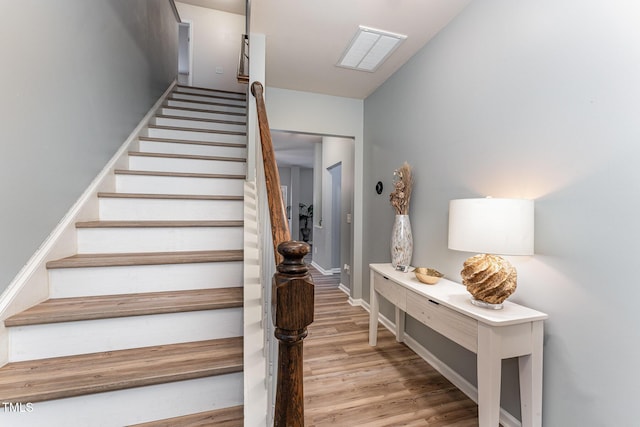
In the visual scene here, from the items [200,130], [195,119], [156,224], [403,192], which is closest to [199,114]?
[195,119]

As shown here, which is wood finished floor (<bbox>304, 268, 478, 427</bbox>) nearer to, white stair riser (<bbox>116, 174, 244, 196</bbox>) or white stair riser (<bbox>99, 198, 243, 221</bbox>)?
white stair riser (<bbox>99, 198, 243, 221</bbox>)

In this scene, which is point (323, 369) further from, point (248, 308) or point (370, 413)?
point (248, 308)

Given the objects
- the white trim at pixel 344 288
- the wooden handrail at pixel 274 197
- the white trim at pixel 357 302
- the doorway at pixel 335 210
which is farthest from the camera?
the doorway at pixel 335 210

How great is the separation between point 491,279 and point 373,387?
1170mm

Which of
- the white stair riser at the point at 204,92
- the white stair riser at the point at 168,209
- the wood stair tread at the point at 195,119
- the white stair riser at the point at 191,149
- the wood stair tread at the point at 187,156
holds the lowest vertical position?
the white stair riser at the point at 168,209

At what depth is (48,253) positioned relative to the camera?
1.40 metres

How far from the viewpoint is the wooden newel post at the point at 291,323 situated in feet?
2.10

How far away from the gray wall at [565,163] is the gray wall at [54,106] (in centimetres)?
252

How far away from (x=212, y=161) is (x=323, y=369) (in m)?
1.97

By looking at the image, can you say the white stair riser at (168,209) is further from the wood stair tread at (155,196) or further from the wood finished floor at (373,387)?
the wood finished floor at (373,387)

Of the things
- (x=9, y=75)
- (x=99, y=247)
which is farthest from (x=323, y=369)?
(x=9, y=75)

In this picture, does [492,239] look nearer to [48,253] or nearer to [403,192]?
[403,192]

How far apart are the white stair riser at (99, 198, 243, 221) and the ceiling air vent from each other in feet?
5.51

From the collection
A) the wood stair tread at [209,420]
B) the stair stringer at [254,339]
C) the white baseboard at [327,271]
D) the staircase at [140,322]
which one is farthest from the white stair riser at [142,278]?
the white baseboard at [327,271]
